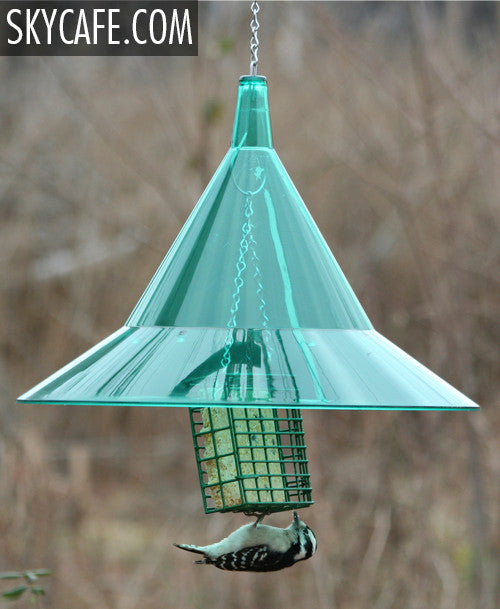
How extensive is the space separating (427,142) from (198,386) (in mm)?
4363

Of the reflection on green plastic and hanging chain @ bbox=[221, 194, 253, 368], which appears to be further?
the reflection on green plastic

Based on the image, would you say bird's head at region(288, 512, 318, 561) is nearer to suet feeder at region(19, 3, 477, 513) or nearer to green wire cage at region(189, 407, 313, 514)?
green wire cage at region(189, 407, 313, 514)

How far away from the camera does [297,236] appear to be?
1.95 m

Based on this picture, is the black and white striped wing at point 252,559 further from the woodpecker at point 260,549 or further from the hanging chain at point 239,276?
the hanging chain at point 239,276

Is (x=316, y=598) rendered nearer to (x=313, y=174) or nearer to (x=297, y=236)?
(x=313, y=174)

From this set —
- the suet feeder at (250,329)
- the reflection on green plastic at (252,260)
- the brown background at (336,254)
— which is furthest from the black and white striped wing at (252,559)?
the brown background at (336,254)

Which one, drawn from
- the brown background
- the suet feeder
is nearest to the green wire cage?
the suet feeder

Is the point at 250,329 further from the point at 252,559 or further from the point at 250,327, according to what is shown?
the point at 252,559

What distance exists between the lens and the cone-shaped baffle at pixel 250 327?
64.6 inches

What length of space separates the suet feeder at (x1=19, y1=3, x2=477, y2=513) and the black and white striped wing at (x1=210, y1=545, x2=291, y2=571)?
1.90 feet

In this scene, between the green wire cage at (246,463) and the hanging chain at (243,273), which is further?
the green wire cage at (246,463)

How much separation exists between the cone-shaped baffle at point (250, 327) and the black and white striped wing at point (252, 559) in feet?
2.32

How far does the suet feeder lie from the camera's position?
1.64 metres

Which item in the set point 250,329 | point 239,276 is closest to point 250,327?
point 250,329
